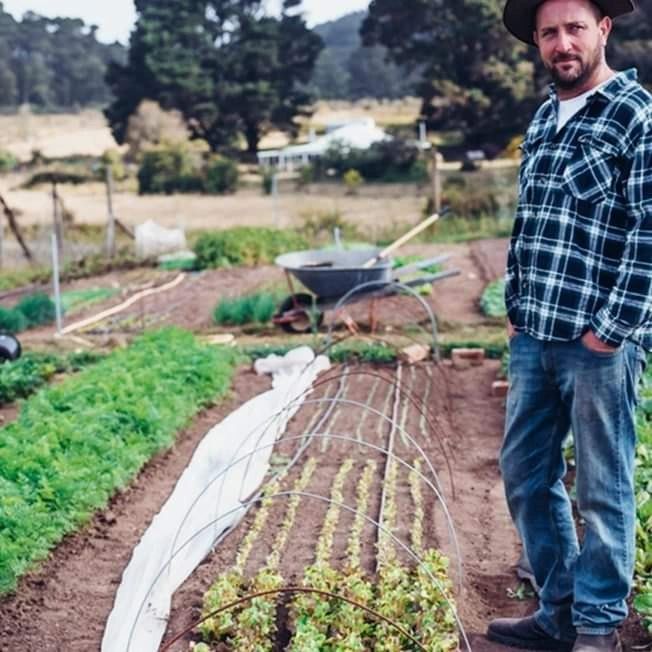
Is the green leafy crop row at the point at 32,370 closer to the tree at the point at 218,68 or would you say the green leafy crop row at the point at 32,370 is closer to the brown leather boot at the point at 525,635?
the brown leather boot at the point at 525,635

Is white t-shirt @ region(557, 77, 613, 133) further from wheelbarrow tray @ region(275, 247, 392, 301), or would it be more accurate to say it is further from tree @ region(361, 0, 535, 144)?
tree @ region(361, 0, 535, 144)

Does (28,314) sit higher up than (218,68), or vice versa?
(218,68)

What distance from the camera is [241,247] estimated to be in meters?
14.3

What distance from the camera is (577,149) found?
2961 mm

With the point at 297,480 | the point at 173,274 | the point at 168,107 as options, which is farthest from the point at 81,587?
the point at 168,107

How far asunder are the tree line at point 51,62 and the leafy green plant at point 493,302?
5262cm

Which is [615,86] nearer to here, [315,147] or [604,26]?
[604,26]

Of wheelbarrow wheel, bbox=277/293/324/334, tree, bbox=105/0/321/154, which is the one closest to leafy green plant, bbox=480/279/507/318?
wheelbarrow wheel, bbox=277/293/324/334

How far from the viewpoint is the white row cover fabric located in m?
3.60

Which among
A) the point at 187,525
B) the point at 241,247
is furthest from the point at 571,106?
the point at 241,247

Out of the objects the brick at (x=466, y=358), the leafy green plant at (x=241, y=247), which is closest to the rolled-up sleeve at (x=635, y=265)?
the brick at (x=466, y=358)

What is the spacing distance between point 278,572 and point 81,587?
32.5 inches

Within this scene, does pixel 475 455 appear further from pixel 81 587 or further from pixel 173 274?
pixel 173 274

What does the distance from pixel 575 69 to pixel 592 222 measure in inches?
16.5
